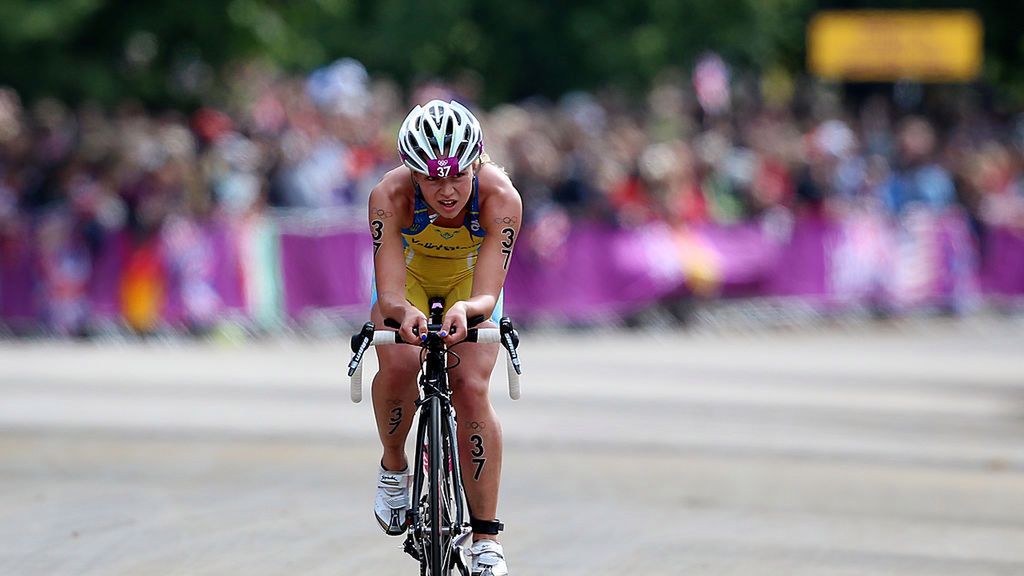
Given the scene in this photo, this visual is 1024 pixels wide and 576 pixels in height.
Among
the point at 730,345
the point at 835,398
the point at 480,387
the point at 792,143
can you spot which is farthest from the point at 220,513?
the point at 792,143

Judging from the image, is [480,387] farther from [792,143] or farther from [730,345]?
[792,143]

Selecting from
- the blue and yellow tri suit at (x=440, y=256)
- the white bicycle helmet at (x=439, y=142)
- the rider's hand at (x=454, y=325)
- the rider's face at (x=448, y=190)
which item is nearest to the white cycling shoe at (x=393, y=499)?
the blue and yellow tri suit at (x=440, y=256)

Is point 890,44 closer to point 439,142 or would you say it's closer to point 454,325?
point 439,142

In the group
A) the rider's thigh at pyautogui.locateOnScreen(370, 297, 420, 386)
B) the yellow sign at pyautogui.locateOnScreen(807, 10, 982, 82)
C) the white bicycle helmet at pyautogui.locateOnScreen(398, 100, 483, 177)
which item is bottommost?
the rider's thigh at pyautogui.locateOnScreen(370, 297, 420, 386)

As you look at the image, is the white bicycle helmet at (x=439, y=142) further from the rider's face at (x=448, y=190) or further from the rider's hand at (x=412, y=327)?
the rider's hand at (x=412, y=327)

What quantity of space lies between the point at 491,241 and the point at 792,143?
591 inches

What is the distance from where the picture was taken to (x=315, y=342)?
17797 millimetres

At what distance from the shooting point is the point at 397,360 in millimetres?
7008

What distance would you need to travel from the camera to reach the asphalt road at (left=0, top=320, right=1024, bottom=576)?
8.20m

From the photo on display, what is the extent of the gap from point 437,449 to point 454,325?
17.3 inches

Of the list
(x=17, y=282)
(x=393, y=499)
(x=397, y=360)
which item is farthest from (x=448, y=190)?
(x=17, y=282)

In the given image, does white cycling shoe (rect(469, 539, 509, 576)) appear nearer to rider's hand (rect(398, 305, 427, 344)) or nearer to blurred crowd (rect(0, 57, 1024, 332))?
rider's hand (rect(398, 305, 427, 344))

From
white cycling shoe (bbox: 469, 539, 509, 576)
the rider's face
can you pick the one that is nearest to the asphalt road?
white cycling shoe (bbox: 469, 539, 509, 576)

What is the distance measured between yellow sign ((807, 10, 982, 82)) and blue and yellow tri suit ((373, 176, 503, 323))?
814 inches
